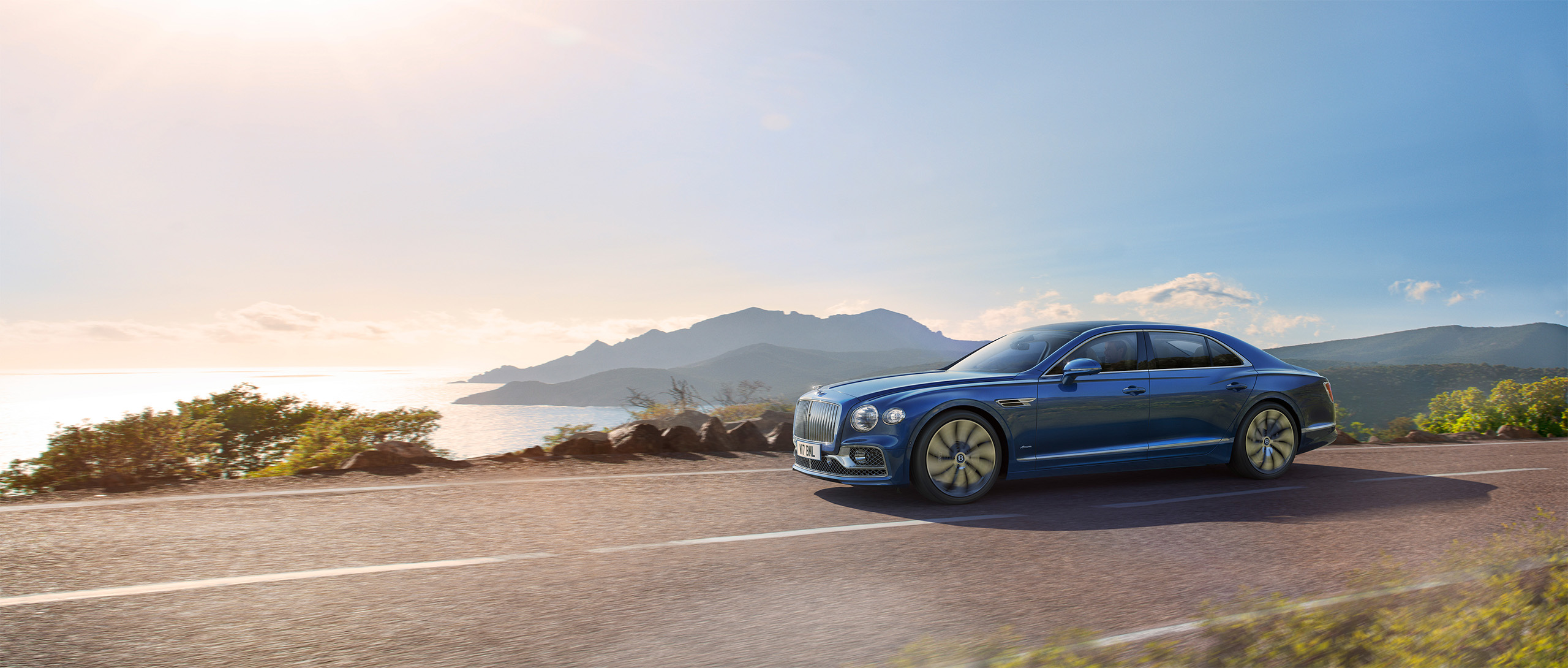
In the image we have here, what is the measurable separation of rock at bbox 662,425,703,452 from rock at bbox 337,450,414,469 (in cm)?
289

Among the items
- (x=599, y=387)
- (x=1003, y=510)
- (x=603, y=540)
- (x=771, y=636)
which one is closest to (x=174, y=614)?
(x=603, y=540)

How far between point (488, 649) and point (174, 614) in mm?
1691

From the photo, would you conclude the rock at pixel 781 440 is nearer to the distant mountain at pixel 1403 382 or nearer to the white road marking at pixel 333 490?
the white road marking at pixel 333 490

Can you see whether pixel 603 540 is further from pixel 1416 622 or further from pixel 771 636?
pixel 1416 622

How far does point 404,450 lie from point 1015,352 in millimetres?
6450

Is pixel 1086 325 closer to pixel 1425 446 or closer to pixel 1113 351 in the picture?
pixel 1113 351

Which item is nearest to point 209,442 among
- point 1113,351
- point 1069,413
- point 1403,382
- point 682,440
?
point 682,440

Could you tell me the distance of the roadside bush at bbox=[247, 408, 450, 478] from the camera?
9906mm

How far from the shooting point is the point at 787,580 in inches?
172

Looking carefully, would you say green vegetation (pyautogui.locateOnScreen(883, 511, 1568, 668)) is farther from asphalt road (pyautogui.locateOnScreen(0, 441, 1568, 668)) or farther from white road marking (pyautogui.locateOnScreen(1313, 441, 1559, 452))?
white road marking (pyautogui.locateOnScreen(1313, 441, 1559, 452))

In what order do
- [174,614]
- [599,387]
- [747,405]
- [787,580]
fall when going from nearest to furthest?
[174,614] < [787,580] < [747,405] < [599,387]

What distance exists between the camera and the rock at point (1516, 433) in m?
13.6

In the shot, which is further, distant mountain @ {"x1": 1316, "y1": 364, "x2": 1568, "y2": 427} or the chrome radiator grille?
distant mountain @ {"x1": 1316, "y1": 364, "x2": 1568, "y2": 427}

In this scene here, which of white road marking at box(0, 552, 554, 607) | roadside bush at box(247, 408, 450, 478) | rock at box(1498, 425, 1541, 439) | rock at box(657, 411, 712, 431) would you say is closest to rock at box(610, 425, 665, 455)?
roadside bush at box(247, 408, 450, 478)
